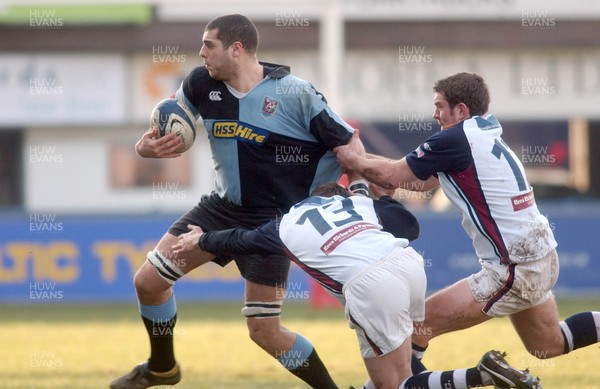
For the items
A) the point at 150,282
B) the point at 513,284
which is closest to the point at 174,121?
the point at 150,282

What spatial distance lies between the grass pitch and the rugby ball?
1748 mm

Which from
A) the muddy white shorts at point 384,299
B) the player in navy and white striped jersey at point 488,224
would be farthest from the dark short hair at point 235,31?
the muddy white shorts at point 384,299

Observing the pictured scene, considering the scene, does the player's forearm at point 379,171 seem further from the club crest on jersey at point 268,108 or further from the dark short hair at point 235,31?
the dark short hair at point 235,31

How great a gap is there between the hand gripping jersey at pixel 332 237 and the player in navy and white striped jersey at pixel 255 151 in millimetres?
727

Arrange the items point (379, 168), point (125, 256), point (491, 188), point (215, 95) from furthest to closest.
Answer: point (125, 256) → point (215, 95) → point (379, 168) → point (491, 188)

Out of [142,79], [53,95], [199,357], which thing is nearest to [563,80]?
[142,79]

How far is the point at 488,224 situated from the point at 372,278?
82cm

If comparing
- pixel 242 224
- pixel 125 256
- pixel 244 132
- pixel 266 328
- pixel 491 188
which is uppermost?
pixel 244 132

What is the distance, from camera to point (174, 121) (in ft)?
20.8

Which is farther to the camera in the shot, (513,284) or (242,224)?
(242,224)

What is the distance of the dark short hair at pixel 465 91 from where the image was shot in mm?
5734

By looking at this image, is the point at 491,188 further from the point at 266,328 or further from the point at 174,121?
the point at 174,121

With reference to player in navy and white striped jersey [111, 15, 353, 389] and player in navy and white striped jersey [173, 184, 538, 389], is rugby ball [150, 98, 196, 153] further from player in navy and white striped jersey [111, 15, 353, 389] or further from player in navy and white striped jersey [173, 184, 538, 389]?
player in navy and white striped jersey [173, 184, 538, 389]

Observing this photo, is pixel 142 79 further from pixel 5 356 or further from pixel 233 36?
pixel 233 36
